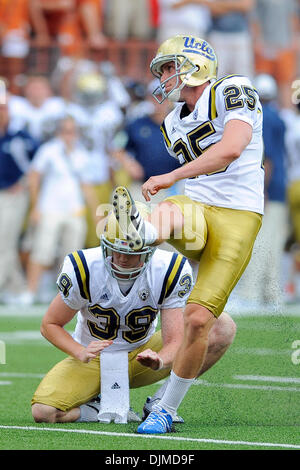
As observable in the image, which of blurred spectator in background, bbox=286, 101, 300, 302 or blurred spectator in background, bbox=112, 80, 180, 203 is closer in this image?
blurred spectator in background, bbox=112, 80, 180, 203

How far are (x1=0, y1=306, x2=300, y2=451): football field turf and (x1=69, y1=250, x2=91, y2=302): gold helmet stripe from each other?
62cm

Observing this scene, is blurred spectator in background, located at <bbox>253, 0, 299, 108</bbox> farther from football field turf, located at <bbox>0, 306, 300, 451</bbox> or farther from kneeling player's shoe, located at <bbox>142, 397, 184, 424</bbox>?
kneeling player's shoe, located at <bbox>142, 397, 184, 424</bbox>

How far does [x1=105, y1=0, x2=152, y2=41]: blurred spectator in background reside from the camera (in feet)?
41.2

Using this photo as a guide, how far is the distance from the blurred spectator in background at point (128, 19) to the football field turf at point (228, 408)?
6.61 metres

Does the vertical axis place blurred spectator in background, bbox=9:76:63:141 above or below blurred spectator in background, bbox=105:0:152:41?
below

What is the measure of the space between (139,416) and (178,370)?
1.76 feet

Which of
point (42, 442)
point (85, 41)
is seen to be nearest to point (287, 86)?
point (85, 41)

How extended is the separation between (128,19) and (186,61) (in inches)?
313

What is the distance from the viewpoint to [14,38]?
12508 millimetres

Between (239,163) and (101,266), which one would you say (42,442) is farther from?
(239,163)

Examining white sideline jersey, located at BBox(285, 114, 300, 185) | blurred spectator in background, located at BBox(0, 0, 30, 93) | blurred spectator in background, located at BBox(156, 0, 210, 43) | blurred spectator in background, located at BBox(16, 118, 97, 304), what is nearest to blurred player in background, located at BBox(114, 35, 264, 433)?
blurred spectator in background, located at BBox(16, 118, 97, 304)

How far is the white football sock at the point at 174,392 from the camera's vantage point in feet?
16.1

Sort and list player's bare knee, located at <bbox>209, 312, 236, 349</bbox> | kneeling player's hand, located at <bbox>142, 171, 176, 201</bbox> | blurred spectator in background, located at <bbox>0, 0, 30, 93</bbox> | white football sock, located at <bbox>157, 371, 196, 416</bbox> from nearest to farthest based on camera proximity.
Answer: kneeling player's hand, located at <bbox>142, 171, 176, 201</bbox>, white football sock, located at <bbox>157, 371, 196, 416</bbox>, player's bare knee, located at <bbox>209, 312, 236, 349</bbox>, blurred spectator in background, located at <bbox>0, 0, 30, 93</bbox>

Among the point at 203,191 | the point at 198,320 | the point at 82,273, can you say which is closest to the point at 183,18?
the point at 203,191
